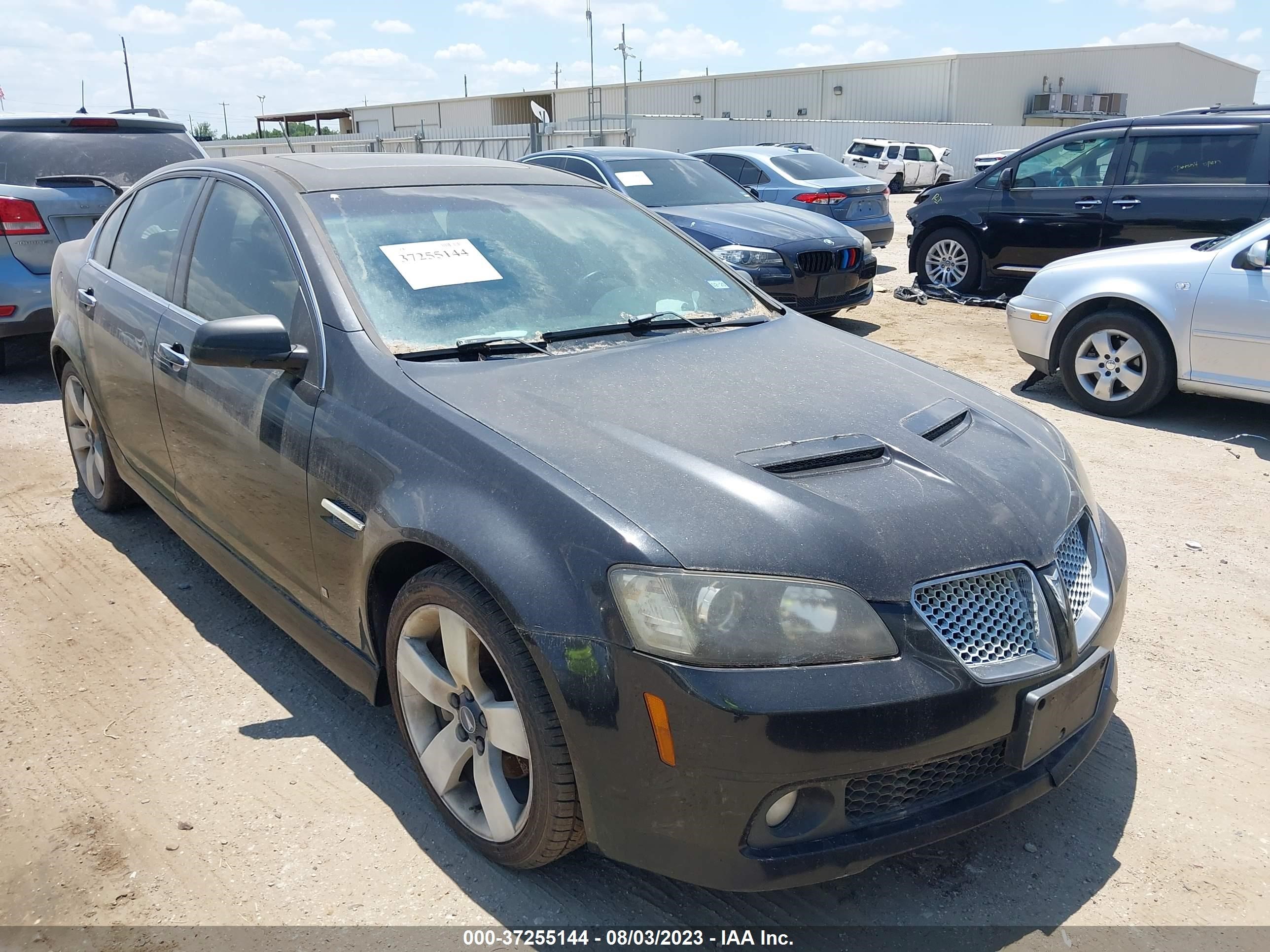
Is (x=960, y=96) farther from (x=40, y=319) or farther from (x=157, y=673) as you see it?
(x=157, y=673)

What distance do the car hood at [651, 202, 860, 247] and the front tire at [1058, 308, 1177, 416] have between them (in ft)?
7.87

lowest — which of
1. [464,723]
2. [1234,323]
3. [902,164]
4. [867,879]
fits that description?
[867,879]

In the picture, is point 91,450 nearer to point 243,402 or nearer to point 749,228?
point 243,402

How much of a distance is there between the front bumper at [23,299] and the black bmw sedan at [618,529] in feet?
13.2

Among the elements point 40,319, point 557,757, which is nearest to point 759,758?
point 557,757

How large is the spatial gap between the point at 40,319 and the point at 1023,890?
702cm

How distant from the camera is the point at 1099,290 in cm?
623

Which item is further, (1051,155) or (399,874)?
(1051,155)

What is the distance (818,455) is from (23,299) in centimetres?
645

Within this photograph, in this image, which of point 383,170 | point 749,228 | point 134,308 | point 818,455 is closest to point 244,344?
point 383,170

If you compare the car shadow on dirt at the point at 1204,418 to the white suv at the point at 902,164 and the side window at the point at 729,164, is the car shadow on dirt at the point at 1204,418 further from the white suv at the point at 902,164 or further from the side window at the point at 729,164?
the white suv at the point at 902,164

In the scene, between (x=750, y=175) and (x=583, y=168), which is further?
(x=750, y=175)

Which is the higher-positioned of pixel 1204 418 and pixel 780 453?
pixel 780 453

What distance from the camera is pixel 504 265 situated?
3.09m
